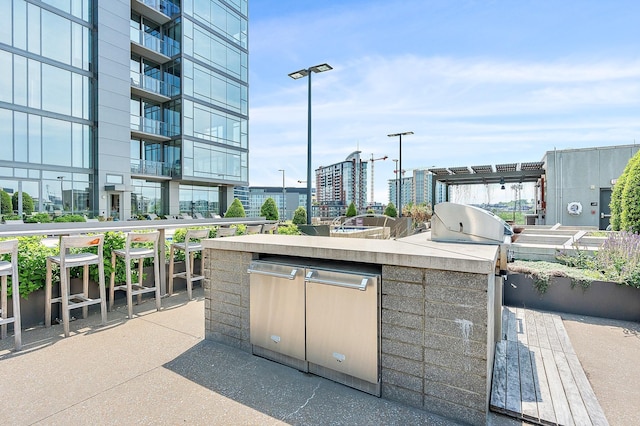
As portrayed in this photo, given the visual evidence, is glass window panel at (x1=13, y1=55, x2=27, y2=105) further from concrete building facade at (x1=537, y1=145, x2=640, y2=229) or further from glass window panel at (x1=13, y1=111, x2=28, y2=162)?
concrete building facade at (x1=537, y1=145, x2=640, y2=229)

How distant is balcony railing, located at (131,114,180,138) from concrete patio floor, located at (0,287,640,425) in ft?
71.1

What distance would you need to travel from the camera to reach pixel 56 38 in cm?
1773

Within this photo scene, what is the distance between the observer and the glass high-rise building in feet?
54.6

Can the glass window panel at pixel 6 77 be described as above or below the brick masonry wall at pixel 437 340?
above

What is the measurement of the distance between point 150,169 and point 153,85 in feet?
19.9

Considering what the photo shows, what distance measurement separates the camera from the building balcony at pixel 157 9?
70.8ft

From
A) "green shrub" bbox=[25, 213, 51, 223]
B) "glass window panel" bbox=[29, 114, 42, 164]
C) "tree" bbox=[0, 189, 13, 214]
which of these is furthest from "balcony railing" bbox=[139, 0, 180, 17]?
"green shrub" bbox=[25, 213, 51, 223]

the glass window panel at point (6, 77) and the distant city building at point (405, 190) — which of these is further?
the distant city building at point (405, 190)

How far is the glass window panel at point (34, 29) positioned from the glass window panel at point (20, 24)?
0.75 ft

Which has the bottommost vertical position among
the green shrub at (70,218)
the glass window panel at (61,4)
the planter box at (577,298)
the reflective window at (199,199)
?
the planter box at (577,298)

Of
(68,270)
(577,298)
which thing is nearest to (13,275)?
(68,270)

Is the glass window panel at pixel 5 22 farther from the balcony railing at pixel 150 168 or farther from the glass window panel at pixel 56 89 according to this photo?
the balcony railing at pixel 150 168

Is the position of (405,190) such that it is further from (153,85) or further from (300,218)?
(153,85)

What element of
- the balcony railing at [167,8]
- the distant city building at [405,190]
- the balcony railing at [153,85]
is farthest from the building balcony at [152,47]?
the distant city building at [405,190]
